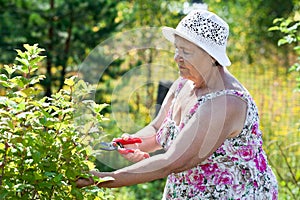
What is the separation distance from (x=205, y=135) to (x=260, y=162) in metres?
0.39

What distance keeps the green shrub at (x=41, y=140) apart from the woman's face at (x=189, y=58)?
1.35ft

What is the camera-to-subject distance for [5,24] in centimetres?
651

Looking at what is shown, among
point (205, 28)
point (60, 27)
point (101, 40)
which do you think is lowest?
point (205, 28)

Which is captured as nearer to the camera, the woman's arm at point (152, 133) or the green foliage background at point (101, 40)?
the woman's arm at point (152, 133)

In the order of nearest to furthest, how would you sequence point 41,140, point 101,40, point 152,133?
1. point 41,140
2. point 152,133
3. point 101,40

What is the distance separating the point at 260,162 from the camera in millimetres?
3092

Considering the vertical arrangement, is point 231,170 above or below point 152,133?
below

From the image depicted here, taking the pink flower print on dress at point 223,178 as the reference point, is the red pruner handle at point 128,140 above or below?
above

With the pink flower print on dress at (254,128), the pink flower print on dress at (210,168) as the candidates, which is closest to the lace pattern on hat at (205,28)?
the pink flower print on dress at (254,128)

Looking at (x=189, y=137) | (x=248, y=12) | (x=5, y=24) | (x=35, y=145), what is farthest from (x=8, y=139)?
(x=248, y=12)

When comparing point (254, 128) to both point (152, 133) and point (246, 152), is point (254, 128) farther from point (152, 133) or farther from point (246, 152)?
point (152, 133)

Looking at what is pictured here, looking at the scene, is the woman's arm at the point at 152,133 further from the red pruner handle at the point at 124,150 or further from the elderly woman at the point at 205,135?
the red pruner handle at the point at 124,150

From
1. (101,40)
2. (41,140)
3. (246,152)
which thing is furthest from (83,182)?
(101,40)

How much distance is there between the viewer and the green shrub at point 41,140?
2502 millimetres
